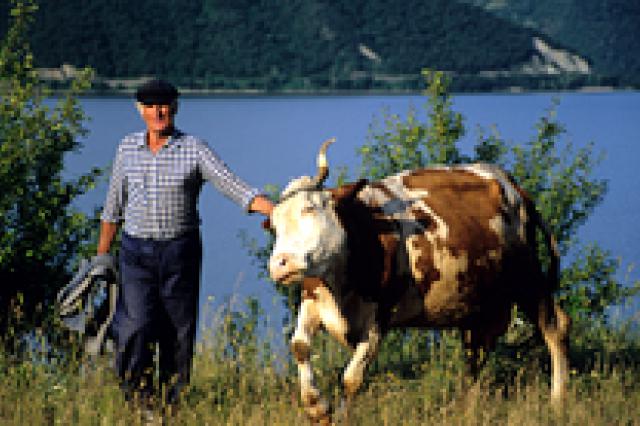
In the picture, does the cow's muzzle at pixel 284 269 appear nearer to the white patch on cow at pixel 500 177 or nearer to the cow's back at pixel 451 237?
the cow's back at pixel 451 237

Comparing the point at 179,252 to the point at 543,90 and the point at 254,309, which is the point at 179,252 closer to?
the point at 254,309

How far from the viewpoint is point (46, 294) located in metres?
11.3

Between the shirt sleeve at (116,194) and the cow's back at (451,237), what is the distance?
1667 millimetres

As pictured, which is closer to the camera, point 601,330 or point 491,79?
point 601,330

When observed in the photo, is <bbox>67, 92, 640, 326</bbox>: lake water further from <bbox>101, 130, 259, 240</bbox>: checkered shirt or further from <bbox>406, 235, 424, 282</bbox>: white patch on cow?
<bbox>406, 235, 424, 282</bbox>: white patch on cow

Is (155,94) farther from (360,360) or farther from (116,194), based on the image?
(360,360)

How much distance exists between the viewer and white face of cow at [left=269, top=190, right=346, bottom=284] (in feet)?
18.8

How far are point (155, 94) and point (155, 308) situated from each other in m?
1.44

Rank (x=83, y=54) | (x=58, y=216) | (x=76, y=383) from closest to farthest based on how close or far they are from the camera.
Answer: (x=76, y=383), (x=58, y=216), (x=83, y=54)

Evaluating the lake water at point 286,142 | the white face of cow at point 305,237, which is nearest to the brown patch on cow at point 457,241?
the white face of cow at point 305,237

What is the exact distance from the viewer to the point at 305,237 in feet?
19.3

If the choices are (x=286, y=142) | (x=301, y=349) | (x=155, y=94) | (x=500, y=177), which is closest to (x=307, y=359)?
(x=301, y=349)

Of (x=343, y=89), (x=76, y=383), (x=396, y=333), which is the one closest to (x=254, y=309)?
(x=396, y=333)

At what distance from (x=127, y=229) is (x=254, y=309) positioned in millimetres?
3132
